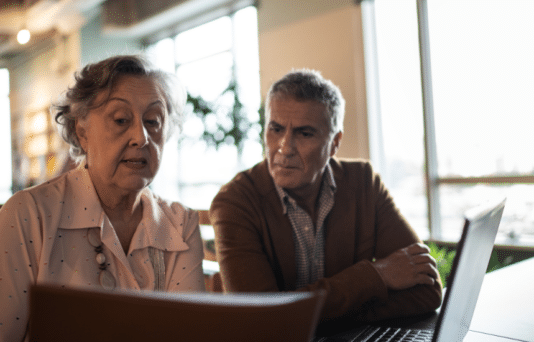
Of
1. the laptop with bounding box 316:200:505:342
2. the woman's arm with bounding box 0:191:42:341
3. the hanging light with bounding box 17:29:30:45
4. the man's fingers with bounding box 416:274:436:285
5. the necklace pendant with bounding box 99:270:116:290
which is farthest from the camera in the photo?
the hanging light with bounding box 17:29:30:45

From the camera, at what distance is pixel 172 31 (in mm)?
7469

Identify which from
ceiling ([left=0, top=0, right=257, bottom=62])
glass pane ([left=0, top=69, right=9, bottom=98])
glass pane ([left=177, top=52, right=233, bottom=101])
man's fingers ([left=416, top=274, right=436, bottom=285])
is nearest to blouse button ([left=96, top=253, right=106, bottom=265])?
man's fingers ([left=416, top=274, right=436, bottom=285])

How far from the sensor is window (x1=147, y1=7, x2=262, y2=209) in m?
5.61

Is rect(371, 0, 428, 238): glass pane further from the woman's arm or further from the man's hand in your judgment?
the woman's arm

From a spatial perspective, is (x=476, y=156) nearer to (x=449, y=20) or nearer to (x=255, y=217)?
(x=449, y=20)

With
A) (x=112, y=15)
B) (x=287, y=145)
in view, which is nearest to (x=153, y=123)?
(x=287, y=145)

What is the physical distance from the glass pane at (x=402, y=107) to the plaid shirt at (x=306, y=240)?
3042mm

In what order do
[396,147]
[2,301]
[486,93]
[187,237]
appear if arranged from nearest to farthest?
[2,301] → [187,237] → [486,93] → [396,147]

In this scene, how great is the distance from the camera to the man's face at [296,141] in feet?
5.41

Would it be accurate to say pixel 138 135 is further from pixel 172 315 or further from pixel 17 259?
pixel 172 315

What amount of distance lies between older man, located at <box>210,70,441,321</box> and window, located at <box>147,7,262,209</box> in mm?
3649

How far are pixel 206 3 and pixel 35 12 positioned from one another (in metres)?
2.79

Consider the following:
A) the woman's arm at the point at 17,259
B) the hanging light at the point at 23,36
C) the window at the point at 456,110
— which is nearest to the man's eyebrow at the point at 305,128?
the woman's arm at the point at 17,259

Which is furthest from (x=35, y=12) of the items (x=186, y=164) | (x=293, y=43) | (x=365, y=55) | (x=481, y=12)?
(x=481, y=12)
